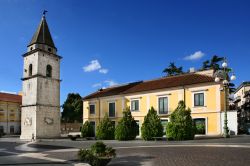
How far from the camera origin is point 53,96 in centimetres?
4838

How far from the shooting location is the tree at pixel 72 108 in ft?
239

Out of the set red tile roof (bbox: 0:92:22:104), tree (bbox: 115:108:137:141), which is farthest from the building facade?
red tile roof (bbox: 0:92:22:104)

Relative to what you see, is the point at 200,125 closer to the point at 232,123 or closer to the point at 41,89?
the point at 232,123

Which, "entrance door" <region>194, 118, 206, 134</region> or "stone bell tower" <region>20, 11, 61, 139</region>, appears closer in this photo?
"entrance door" <region>194, 118, 206, 134</region>

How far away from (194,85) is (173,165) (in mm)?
24145

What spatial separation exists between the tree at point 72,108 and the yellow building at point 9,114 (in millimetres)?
12432

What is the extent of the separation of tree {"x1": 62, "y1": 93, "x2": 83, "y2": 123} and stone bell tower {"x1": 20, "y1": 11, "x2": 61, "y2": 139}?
23.7 m

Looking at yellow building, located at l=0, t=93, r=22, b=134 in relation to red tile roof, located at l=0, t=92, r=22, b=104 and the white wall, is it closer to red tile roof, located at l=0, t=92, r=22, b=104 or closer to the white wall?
red tile roof, located at l=0, t=92, r=22, b=104

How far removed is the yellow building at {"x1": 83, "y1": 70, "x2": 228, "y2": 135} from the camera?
33.3 metres

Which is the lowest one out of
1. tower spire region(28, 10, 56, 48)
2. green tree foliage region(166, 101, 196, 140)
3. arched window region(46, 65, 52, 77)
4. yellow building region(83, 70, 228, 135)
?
green tree foliage region(166, 101, 196, 140)

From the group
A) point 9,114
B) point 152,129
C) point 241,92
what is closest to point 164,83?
point 152,129

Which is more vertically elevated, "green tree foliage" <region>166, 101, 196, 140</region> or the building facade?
the building facade

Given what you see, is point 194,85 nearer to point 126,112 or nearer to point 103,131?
point 126,112

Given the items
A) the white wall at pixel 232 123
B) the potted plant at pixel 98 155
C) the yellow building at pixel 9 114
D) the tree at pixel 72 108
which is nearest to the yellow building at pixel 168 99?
the white wall at pixel 232 123
